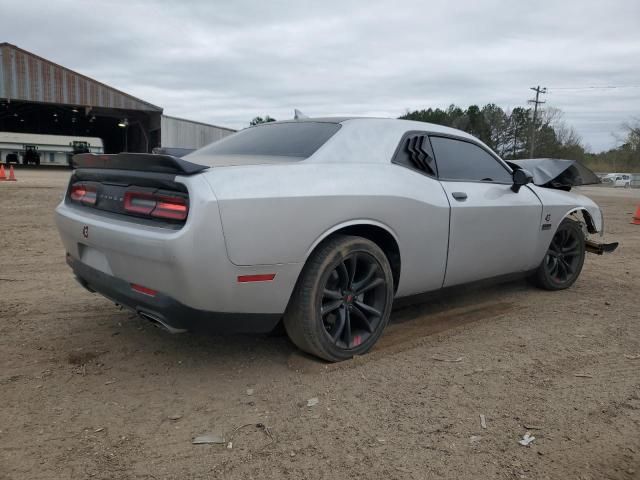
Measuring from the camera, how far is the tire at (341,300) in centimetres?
288

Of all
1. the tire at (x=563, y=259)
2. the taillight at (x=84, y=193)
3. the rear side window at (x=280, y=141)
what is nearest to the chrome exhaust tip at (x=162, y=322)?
the taillight at (x=84, y=193)

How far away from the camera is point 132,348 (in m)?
3.31

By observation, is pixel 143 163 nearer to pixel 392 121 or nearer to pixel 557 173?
pixel 392 121

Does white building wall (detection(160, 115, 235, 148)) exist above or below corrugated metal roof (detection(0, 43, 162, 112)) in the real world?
below

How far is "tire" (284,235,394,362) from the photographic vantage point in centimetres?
288

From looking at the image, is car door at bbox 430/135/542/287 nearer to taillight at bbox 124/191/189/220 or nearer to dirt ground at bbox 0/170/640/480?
dirt ground at bbox 0/170/640/480

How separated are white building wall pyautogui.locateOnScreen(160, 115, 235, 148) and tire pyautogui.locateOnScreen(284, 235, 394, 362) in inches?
1172

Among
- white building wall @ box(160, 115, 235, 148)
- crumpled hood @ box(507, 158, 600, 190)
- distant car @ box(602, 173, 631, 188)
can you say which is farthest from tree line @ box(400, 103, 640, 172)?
crumpled hood @ box(507, 158, 600, 190)

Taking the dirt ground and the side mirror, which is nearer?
the dirt ground

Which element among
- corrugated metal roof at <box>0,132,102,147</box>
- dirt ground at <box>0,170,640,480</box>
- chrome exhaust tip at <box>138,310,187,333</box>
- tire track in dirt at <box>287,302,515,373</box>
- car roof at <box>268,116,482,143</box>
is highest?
corrugated metal roof at <box>0,132,102,147</box>

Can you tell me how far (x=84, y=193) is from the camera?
3.24 meters

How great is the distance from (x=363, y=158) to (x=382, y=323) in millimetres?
1063

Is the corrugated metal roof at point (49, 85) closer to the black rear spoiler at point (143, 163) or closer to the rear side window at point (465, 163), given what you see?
the black rear spoiler at point (143, 163)

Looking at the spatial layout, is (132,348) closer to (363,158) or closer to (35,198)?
(363,158)
